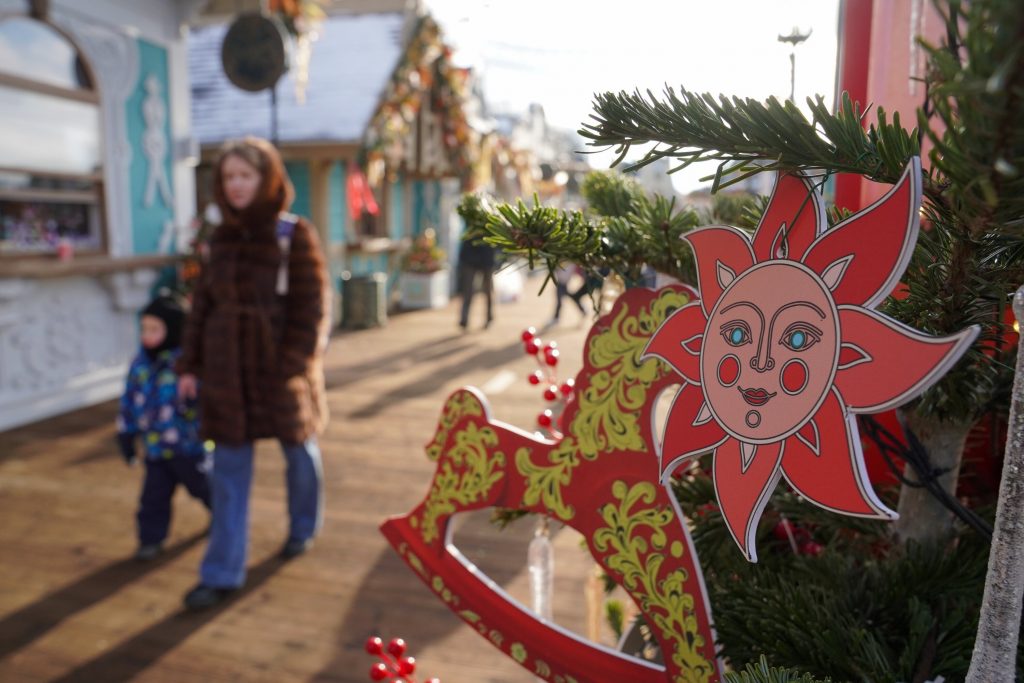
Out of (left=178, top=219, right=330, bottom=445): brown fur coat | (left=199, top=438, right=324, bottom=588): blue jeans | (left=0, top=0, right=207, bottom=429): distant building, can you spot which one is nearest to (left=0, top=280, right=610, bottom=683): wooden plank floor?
(left=199, top=438, right=324, bottom=588): blue jeans

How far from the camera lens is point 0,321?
466cm

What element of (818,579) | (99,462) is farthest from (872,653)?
(99,462)

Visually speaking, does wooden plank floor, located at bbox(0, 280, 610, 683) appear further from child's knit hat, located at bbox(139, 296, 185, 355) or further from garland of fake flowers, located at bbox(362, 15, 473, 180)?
garland of fake flowers, located at bbox(362, 15, 473, 180)

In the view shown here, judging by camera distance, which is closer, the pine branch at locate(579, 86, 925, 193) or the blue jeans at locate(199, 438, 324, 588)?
the pine branch at locate(579, 86, 925, 193)

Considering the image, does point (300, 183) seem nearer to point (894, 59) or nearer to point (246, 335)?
point (246, 335)

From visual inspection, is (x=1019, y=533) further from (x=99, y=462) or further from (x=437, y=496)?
(x=99, y=462)

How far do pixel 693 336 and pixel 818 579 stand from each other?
328 mm

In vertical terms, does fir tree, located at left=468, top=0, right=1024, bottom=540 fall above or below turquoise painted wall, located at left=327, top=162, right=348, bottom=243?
below

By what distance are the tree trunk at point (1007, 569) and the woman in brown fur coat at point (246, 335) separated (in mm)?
2271

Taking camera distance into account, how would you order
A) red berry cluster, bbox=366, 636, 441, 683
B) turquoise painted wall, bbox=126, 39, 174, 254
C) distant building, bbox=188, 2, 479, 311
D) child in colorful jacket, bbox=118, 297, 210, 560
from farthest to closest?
distant building, bbox=188, 2, 479, 311 → turquoise painted wall, bbox=126, 39, 174, 254 → child in colorful jacket, bbox=118, 297, 210, 560 → red berry cluster, bbox=366, 636, 441, 683

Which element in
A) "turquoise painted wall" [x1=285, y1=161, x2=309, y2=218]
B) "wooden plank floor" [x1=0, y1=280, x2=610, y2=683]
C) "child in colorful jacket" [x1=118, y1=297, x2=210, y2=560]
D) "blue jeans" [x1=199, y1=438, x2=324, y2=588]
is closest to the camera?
"wooden plank floor" [x1=0, y1=280, x2=610, y2=683]

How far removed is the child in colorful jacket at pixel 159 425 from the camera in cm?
289

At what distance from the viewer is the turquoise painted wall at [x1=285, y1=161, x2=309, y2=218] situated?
8.62 metres

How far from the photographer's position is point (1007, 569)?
0.47 meters
